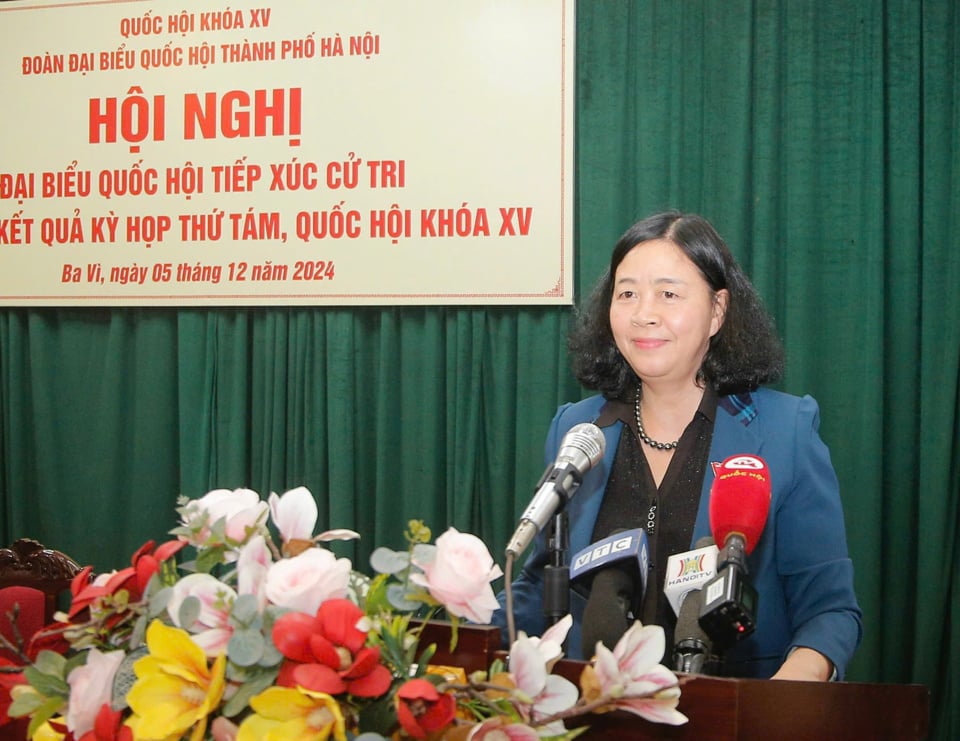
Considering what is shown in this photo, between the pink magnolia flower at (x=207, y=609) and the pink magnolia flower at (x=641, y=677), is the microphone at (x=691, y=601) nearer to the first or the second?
the pink magnolia flower at (x=641, y=677)

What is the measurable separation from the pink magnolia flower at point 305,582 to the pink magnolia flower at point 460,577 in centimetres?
6

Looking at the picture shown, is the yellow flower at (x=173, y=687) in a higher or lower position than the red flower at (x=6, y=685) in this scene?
higher

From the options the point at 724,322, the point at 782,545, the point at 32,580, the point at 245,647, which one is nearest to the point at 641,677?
the point at 245,647

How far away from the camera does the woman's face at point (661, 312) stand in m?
1.71

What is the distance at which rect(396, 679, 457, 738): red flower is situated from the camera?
0.64m

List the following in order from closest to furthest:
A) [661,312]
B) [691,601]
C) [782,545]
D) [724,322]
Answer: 1. [691,601]
2. [782,545]
3. [661,312]
4. [724,322]

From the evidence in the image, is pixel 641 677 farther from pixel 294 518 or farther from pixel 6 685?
pixel 6 685

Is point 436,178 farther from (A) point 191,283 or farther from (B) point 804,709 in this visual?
(B) point 804,709

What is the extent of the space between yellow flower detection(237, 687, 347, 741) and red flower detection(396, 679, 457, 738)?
1.8 inches

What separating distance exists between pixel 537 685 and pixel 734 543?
1.52 feet

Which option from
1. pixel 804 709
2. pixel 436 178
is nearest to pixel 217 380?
pixel 436 178

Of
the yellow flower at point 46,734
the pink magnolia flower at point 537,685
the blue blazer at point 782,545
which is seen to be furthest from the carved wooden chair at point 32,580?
the pink magnolia flower at point 537,685

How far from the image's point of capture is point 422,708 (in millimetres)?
658

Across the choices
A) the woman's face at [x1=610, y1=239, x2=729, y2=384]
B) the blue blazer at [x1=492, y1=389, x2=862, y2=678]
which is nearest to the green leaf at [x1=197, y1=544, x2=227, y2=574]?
the blue blazer at [x1=492, y1=389, x2=862, y2=678]
